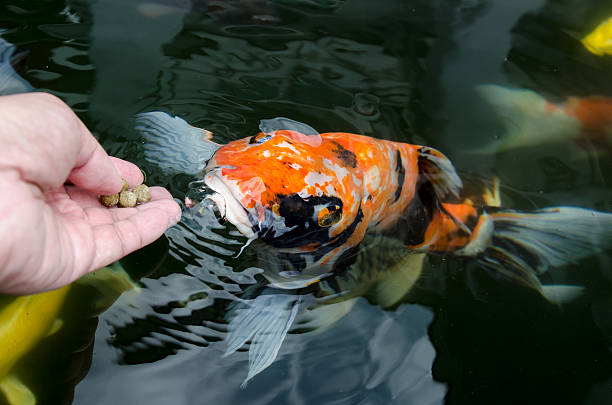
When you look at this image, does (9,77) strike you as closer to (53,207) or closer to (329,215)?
(53,207)

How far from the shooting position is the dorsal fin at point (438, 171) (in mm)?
2594

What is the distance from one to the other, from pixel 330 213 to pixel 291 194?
0.23 m

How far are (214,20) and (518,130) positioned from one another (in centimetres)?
231

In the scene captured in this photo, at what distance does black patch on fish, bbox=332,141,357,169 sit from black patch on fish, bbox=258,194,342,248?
0.21 metres

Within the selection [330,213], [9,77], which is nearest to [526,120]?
[330,213]

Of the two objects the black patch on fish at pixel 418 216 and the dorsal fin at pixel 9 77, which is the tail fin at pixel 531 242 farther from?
the dorsal fin at pixel 9 77

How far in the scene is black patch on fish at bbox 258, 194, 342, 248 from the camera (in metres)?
2.10

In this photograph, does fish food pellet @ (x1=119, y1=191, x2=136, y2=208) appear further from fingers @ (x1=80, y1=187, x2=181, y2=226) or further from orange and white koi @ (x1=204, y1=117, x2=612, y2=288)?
orange and white koi @ (x1=204, y1=117, x2=612, y2=288)

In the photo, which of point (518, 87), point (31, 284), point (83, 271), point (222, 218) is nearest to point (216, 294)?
point (222, 218)

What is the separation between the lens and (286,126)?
2602mm

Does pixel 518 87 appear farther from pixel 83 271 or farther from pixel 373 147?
pixel 83 271

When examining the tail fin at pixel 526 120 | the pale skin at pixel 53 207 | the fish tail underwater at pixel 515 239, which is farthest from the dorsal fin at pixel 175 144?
the tail fin at pixel 526 120

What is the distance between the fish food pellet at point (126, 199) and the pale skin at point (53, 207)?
0.05 metres

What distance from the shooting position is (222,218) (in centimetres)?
218
